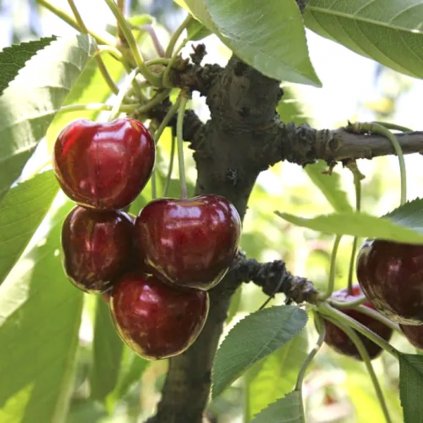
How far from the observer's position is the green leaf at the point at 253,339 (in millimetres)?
775

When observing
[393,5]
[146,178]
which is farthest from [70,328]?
[393,5]

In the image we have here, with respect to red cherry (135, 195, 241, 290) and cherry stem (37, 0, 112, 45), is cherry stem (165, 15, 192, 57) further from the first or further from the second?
red cherry (135, 195, 241, 290)

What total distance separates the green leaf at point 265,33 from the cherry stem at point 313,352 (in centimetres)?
40

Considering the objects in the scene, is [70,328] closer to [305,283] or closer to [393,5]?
[305,283]

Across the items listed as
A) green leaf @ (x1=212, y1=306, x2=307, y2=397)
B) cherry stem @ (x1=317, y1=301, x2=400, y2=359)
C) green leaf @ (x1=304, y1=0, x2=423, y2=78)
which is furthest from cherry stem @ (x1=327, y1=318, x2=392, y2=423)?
green leaf @ (x1=304, y1=0, x2=423, y2=78)

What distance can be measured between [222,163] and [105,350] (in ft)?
1.42

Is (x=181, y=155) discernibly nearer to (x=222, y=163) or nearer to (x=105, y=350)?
(x=222, y=163)

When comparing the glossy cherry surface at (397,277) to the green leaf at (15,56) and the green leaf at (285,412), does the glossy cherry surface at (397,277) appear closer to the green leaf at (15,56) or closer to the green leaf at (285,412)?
the green leaf at (285,412)

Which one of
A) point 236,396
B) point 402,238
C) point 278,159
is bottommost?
point 236,396

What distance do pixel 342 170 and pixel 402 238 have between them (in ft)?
2.09

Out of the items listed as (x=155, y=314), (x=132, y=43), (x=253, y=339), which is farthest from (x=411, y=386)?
(x=132, y=43)

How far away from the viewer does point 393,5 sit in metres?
0.85

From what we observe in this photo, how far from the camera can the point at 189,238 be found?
0.77 m

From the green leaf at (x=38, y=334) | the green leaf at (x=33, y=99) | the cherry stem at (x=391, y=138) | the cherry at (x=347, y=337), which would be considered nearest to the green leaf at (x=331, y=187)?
the cherry at (x=347, y=337)
